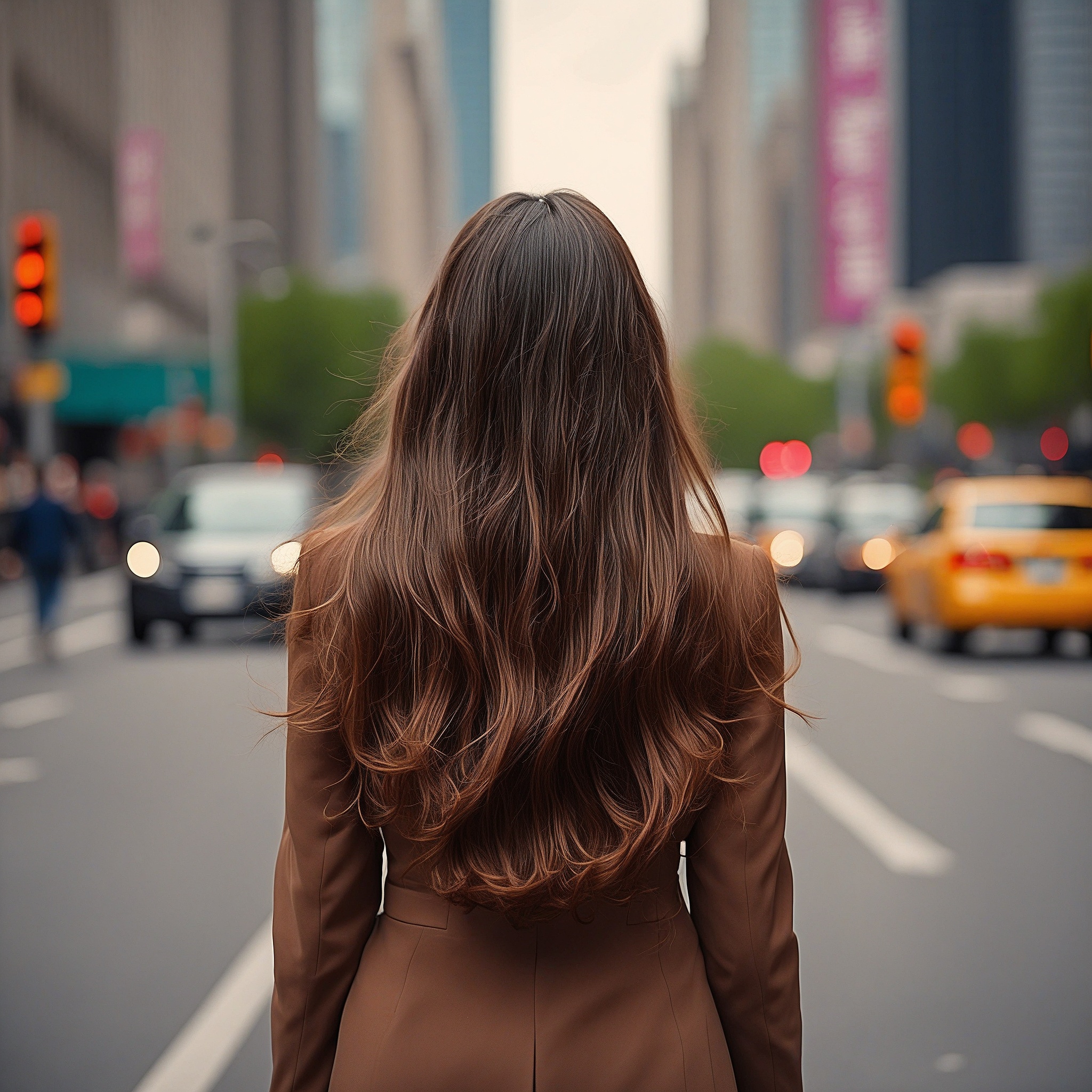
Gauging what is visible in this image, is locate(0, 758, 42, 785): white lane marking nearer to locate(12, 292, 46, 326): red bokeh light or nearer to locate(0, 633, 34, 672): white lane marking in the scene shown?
locate(0, 633, 34, 672): white lane marking

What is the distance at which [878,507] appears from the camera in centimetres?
2314

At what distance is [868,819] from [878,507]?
1646 cm

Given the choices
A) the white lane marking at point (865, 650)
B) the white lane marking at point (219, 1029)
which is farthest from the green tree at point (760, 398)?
the white lane marking at point (219, 1029)

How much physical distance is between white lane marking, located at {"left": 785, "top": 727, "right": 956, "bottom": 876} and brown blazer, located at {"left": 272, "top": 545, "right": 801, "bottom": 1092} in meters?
4.10

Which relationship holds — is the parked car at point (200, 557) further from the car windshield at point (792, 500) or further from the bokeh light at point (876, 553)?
the car windshield at point (792, 500)

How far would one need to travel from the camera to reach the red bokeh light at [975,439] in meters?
83.3

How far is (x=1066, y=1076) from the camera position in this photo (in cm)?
392

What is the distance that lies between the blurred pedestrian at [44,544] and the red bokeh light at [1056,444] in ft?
179

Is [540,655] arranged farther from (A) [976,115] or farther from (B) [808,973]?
(A) [976,115]

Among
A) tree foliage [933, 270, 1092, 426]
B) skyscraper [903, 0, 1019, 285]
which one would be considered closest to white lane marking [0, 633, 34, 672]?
tree foliage [933, 270, 1092, 426]

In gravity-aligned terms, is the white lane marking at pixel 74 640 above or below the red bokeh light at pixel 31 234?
below

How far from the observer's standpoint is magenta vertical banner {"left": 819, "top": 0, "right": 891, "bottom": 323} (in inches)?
4158

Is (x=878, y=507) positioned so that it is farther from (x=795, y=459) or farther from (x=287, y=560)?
(x=795, y=459)

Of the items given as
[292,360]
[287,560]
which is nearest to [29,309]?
[287,560]
